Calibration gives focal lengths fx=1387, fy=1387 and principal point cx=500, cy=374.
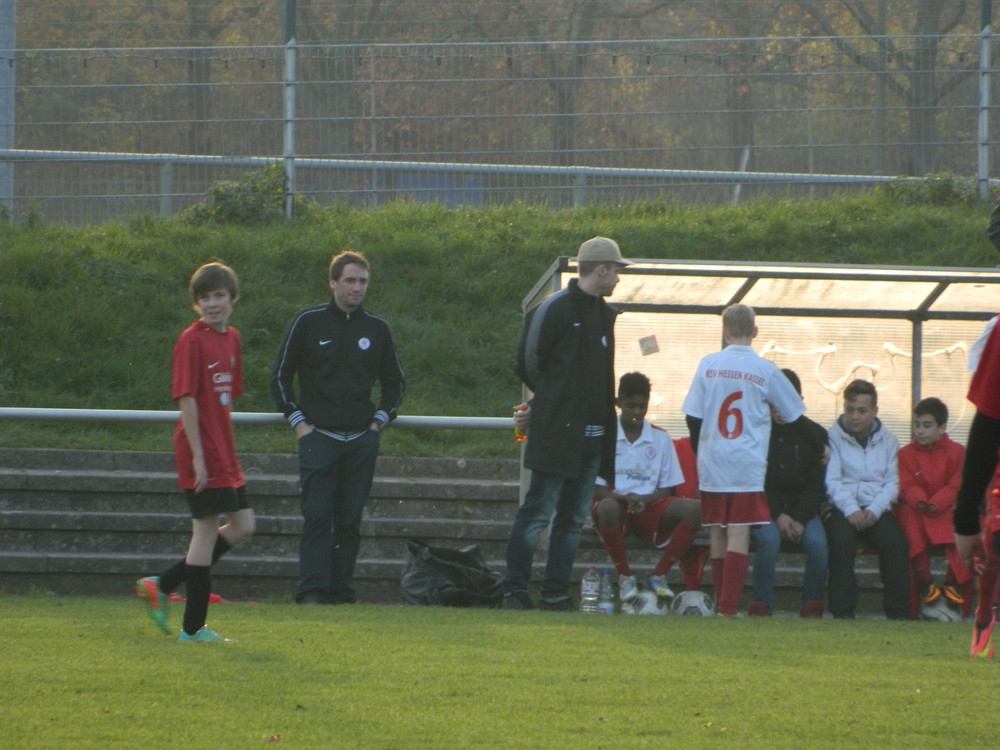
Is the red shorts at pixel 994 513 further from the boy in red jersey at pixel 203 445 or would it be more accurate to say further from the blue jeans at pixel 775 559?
the blue jeans at pixel 775 559

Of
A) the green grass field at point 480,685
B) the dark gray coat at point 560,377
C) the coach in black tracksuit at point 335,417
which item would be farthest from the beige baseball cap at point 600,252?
the green grass field at point 480,685

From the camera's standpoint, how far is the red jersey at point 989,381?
3.22 meters

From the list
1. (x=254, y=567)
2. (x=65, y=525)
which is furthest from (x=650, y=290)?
(x=65, y=525)

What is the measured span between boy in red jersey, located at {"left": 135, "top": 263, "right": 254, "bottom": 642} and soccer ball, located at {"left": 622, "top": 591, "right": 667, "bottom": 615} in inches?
116

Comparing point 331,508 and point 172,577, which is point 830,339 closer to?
point 331,508

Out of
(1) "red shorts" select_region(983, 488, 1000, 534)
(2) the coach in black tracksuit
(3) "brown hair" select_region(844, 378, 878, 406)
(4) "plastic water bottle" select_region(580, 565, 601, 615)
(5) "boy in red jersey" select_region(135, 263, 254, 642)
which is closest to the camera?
(1) "red shorts" select_region(983, 488, 1000, 534)

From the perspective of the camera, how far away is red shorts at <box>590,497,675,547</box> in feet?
28.9

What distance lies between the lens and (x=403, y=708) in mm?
4453

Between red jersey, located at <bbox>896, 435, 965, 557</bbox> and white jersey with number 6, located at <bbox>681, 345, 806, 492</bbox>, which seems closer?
white jersey with number 6, located at <bbox>681, 345, 806, 492</bbox>

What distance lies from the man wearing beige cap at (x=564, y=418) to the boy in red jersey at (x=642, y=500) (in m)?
0.55

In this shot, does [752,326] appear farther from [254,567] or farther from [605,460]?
[254,567]

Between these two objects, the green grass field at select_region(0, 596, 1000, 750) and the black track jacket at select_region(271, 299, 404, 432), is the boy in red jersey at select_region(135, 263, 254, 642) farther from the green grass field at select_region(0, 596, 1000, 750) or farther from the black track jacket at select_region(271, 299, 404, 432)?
the black track jacket at select_region(271, 299, 404, 432)

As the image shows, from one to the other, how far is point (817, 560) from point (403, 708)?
4.54m

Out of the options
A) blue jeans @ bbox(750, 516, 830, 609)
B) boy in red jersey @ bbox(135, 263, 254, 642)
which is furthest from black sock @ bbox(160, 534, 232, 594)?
blue jeans @ bbox(750, 516, 830, 609)
